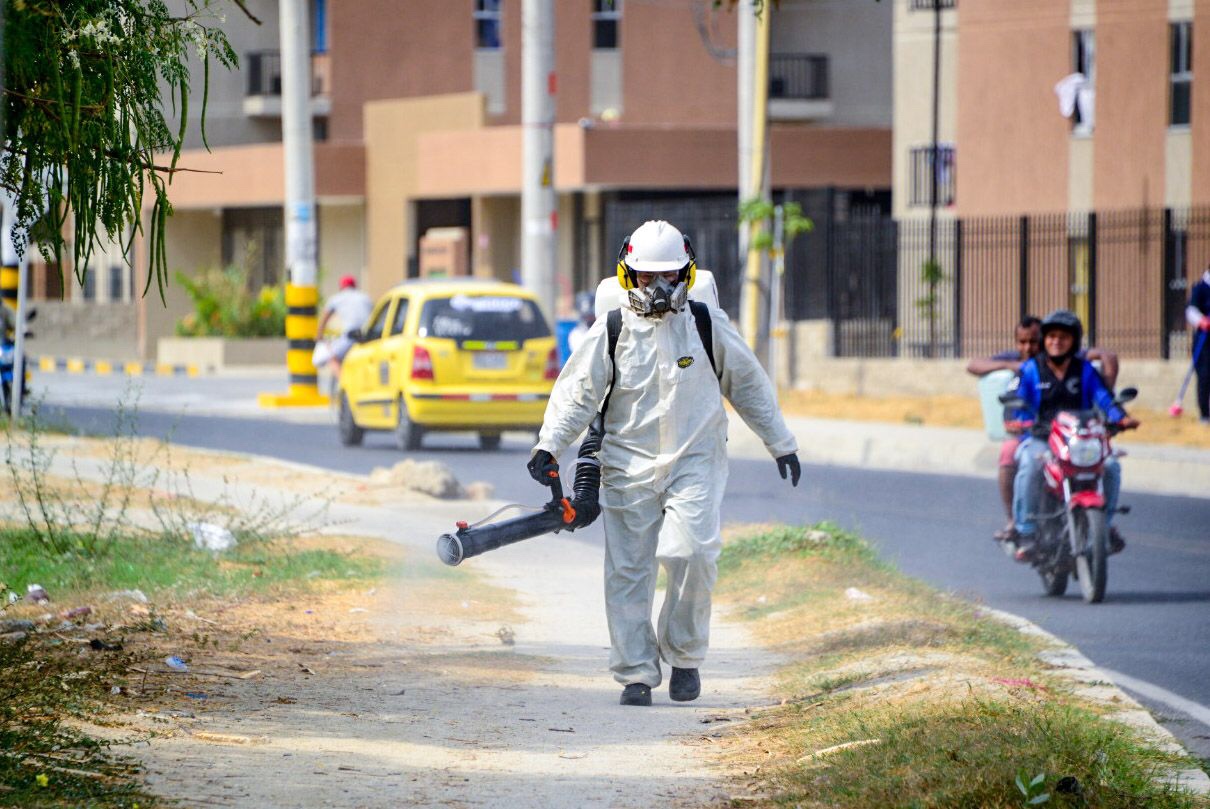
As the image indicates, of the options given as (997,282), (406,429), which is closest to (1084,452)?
(406,429)

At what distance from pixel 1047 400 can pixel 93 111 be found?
6615mm

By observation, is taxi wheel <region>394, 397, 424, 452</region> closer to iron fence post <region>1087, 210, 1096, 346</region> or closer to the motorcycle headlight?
iron fence post <region>1087, 210, 1096, 346</region>

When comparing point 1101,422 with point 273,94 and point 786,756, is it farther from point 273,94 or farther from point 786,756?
point 273,94

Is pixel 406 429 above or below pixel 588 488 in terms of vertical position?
below

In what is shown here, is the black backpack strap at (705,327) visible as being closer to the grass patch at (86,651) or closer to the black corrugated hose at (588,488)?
the black corrugated hose at (588,488)

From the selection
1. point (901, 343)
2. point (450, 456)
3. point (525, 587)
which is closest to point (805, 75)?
point (901, 343)

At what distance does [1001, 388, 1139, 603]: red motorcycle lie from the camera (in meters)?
11.0

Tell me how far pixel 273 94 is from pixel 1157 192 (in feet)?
82.4

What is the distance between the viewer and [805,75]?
44.8m

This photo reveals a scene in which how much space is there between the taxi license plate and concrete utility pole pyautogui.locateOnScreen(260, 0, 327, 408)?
238 inches

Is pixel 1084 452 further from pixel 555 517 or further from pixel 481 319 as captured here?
pixel 481 319

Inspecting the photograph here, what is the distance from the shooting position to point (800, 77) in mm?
44781

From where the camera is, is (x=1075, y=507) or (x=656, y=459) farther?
(x=1075, y=507)

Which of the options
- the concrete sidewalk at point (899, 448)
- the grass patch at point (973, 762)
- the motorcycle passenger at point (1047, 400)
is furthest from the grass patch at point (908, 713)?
the concrete sidewalk at point (899, 448)
